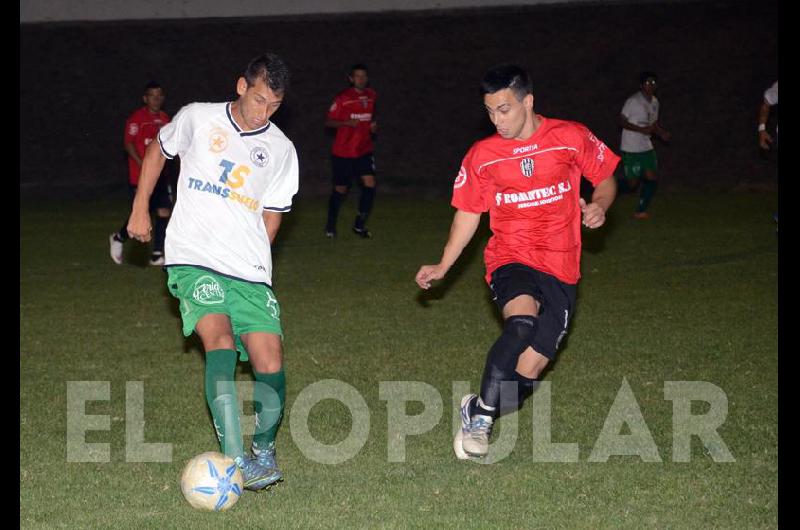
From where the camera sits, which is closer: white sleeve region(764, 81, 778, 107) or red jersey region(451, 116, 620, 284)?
red jersey region(451, 116, 620, 284)

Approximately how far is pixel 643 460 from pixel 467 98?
20.0 m

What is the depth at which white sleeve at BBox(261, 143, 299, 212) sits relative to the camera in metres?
5.50

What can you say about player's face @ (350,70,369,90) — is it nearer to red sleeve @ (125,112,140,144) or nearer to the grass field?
the grass field

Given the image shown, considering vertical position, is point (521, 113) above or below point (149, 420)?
above

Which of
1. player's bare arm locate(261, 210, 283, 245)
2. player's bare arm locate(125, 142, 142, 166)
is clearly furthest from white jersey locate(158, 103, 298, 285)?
player's bare arm locate(125, 142, 142, 166)

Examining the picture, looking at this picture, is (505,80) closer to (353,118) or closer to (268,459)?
(268,459)

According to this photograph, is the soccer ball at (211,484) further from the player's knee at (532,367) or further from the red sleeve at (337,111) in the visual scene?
the red sleeve at (337,111)

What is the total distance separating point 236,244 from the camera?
529 cm

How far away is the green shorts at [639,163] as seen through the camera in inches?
690

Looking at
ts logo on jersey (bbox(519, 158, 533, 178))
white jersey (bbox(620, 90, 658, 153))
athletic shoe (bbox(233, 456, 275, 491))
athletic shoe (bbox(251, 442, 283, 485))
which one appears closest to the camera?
athletic shoe (bbox(233, 456, 275, 491))

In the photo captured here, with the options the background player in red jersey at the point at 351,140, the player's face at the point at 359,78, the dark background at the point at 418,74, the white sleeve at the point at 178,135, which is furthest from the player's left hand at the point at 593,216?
the dark background at the point at 418,74

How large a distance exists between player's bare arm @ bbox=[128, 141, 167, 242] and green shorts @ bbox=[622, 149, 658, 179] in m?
13.1
